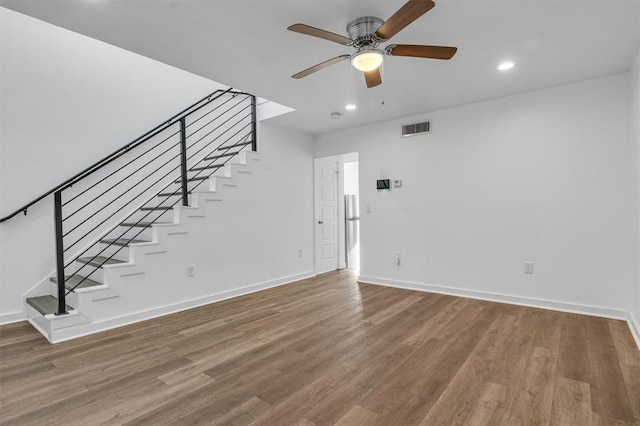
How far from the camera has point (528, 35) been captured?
2.53m

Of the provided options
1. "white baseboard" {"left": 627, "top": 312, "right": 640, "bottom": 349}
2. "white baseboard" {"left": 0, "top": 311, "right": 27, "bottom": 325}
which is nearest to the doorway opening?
"white baseboard" {"left": 627, "top": 312, "right": 640, "bottom": 349}

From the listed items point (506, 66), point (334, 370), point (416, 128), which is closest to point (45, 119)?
point (334, 370)

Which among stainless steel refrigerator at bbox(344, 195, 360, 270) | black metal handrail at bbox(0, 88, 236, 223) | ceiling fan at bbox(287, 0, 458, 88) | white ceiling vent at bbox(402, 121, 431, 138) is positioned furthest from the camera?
stainless steel refrigerator at bbox(344, 195, 360, 270)

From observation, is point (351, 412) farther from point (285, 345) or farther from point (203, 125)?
point (203, 125)

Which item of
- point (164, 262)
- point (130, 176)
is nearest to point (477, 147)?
point (164, 262)

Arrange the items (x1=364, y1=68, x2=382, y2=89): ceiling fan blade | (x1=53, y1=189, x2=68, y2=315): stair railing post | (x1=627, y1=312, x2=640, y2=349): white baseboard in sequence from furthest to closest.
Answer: (x1=53, y1=189, x2=68, y2=315): stair railing post < (x1=627, y1=312, x2=640, y2=349): white baseboard < (x1=364, y1=68, x2=382, y2=89): ceiling fan blade

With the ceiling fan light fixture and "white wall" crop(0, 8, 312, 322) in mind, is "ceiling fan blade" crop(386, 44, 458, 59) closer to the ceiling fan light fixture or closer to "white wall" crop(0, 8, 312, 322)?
the ceiling fan light fixture

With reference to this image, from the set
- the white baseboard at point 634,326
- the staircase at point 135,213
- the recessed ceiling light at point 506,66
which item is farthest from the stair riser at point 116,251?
the white baseboard at point 634,326

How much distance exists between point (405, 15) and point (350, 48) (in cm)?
90

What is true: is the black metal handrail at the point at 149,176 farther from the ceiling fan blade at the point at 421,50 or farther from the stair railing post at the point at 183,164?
the ceiling fan blade at the point at 421,50

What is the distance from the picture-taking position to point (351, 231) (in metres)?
6.59

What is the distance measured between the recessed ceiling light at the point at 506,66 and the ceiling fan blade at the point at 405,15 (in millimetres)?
1584

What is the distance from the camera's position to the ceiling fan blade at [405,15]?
1.75 metres

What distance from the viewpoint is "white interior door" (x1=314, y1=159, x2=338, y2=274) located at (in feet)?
19.1
